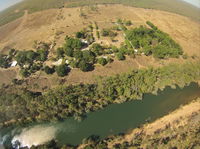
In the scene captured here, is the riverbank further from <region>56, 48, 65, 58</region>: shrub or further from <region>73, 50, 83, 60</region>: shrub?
<region>56, 48, 65, 58</region>: shrub

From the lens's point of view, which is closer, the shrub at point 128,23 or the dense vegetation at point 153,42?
the dense vegetation at point 153,42

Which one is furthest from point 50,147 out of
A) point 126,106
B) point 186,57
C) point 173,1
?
point 173,1

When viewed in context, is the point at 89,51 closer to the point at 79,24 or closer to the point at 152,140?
the point at 79,24

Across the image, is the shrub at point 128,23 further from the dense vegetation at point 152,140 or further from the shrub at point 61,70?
the dense vegetation at point 152,140

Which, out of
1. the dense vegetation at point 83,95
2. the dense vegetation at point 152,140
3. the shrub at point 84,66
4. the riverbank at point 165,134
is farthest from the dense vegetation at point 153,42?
the dense vegetation at point 152,140

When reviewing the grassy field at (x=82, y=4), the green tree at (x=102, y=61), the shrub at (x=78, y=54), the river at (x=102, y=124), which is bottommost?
the grassy field at (x=82, y=4)

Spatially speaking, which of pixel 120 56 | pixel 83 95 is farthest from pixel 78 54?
pixel 83 95

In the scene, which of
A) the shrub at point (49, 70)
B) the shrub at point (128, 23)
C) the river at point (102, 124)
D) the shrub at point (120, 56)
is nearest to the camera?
the river at point (102, 124)

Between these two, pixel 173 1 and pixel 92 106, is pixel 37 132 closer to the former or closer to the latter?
pixel 92 106
